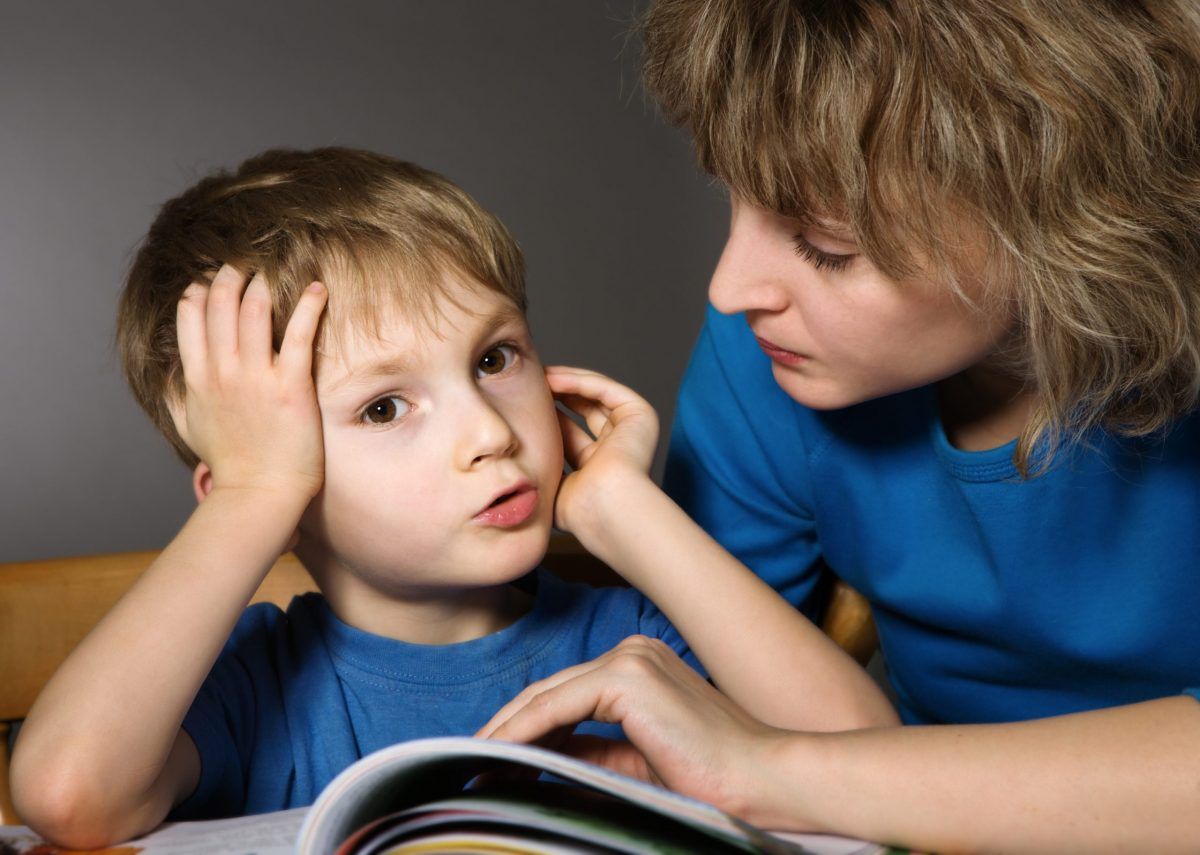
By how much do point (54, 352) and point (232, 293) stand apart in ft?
4.20

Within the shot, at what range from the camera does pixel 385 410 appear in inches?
38.1

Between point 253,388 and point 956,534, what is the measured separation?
0.60m

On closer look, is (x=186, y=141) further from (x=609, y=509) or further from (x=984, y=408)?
(x=984, y=408)

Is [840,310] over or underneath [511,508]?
over

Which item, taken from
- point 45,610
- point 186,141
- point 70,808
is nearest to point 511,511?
point 70,808

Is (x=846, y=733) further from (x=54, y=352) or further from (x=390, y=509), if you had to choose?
(x=54, y=352)

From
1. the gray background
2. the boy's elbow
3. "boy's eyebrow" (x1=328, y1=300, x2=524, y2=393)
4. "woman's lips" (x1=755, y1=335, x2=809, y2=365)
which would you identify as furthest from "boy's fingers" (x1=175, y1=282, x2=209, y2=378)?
the gray background

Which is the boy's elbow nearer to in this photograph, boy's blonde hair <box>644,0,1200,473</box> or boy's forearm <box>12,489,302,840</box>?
boy's forearm <box>12,489,302,840</box>

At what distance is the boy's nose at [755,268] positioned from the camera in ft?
2.98

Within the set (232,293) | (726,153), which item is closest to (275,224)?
(232,293)

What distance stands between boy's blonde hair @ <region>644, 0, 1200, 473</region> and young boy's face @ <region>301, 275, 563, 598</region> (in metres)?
0.25

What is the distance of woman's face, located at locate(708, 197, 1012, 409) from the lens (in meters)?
0.88

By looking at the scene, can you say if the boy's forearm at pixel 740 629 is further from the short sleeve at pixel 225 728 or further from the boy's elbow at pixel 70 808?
the boy's elbow at pixel 70 808

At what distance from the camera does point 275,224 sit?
100 cm
